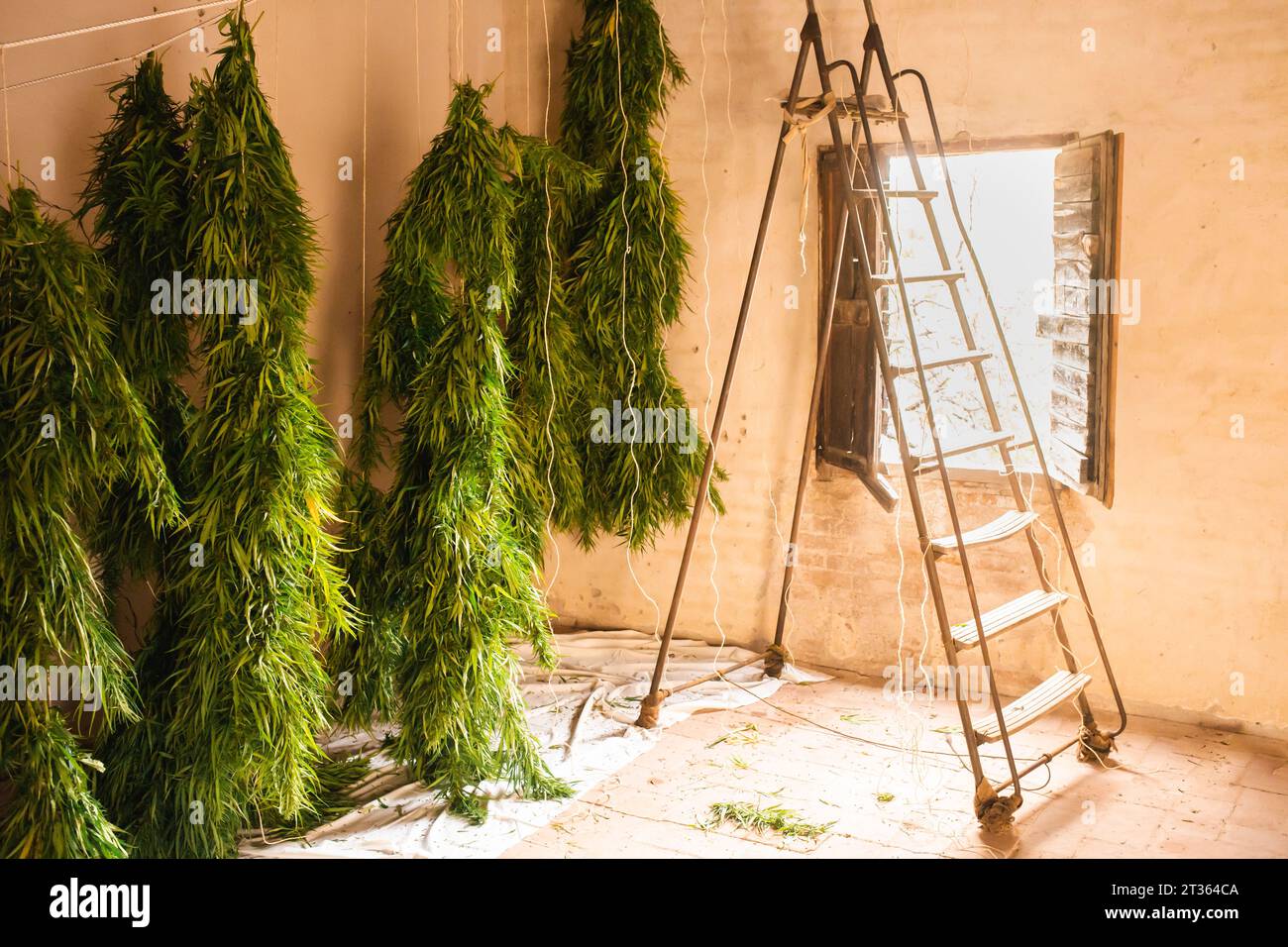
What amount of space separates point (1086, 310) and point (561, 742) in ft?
7.12

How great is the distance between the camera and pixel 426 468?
3035 millimetres

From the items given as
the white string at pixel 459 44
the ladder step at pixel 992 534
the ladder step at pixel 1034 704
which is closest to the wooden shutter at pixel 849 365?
the ladder step at pixel 992 534

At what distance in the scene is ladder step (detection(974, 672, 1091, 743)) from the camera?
289 cm

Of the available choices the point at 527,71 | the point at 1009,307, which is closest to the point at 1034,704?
the point at 1009,307

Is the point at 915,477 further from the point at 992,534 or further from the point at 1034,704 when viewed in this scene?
the point at 1034,704

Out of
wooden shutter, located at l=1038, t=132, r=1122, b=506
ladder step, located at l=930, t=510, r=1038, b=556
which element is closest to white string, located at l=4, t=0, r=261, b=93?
ladder step, located at l=930, t=510, r=1038, b=556

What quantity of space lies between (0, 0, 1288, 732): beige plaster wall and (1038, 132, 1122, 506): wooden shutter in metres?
0.06

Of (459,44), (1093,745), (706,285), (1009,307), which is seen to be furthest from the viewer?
(706,285)

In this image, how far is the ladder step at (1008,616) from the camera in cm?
291

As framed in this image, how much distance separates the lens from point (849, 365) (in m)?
4.04

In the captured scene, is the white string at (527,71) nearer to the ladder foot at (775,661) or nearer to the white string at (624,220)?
the white string at (624,220)

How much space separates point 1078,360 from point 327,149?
245cm

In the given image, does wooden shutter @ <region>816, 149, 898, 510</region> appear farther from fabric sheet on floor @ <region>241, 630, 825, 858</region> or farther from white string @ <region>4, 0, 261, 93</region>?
white string @ <region>4, 0, 261, 93</region>
